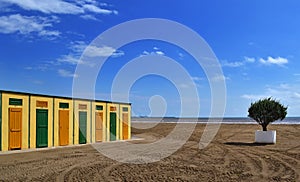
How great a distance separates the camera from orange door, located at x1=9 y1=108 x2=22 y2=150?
64.4ft

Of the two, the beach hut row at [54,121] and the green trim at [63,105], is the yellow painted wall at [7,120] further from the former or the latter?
the green trim at [63,105]

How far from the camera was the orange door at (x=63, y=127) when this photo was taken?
915 inches

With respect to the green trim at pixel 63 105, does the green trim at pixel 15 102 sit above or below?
above

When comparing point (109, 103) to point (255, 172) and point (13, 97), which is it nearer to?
point (13, 97)

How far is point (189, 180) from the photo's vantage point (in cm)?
1181

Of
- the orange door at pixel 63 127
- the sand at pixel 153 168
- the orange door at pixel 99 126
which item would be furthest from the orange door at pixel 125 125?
the sand at pixel 153 168

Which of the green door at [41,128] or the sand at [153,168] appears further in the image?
the green door at [41,128]

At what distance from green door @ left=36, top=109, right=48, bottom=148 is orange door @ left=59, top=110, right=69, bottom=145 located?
1.23m

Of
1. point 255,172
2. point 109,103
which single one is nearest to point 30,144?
point 109,103

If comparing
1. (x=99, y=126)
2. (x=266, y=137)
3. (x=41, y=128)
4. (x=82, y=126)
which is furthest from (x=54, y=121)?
(x=266, y=137)

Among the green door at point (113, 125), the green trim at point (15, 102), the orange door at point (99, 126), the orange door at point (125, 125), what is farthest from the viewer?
the orange door at point (125, 125)

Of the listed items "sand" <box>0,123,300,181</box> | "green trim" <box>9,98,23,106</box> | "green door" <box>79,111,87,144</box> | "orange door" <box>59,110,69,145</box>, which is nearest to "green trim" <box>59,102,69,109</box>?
"orange door" <box>59,110,69,145</box>

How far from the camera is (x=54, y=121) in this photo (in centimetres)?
2272

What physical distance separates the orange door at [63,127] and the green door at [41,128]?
4.03ft
